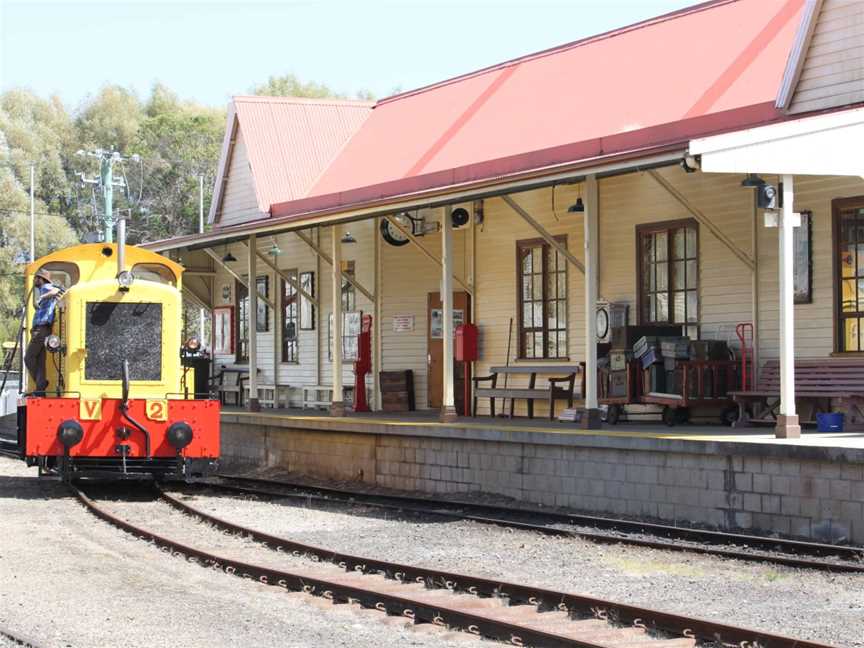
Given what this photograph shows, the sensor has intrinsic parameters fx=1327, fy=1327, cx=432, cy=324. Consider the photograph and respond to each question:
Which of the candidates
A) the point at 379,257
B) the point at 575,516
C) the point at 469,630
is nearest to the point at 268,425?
the point at 379,257

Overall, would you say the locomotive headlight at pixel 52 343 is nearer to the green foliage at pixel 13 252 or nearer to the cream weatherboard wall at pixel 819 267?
the cream weatherboard wall at pixel 819 267

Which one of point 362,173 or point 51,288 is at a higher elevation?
point 362,173

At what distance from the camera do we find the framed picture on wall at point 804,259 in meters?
14.8

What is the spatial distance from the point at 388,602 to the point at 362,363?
539 inches

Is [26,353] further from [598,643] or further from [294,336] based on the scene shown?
[598,643]

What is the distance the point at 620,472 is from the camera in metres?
13.8

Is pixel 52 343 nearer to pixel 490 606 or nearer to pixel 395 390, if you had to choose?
pixel 395 390

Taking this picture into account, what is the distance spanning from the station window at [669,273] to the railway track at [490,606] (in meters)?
7.15

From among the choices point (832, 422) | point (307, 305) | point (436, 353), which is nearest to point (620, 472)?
point (832, 422)

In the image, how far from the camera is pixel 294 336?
2525 centimetres

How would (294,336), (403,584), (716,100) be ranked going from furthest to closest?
(294,336) < (716,100) < (403,584)

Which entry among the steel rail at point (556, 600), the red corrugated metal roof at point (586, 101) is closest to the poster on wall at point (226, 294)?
the red corrugated metal roof at point (586, 101)

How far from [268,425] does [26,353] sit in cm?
Result: 545

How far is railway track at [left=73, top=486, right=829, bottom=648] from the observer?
24.1ft
